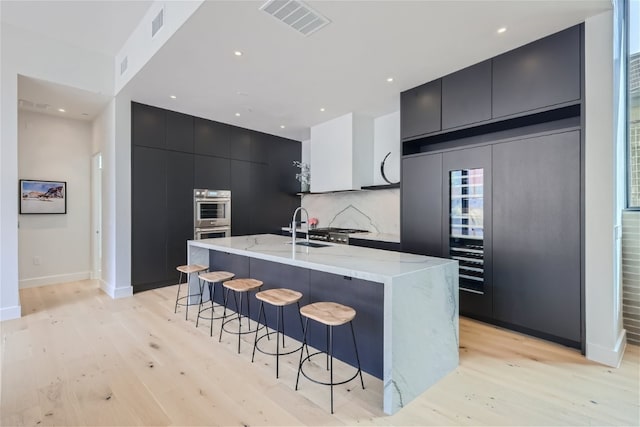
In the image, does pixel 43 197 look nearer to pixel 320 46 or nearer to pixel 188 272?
pixel 188 272

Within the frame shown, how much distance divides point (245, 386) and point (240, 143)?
4.35 m

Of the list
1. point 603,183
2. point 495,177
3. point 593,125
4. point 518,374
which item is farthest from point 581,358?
point 593,125

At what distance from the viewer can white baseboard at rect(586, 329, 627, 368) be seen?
228 centimetres

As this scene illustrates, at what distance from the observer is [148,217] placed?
4.41 meters

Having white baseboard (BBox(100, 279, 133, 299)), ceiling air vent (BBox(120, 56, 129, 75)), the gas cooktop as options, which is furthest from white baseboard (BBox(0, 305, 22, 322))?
the gas cooktop

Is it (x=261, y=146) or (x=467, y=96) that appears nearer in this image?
(x=467, y=96)

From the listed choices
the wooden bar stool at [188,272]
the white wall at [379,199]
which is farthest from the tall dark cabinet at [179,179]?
the white wall at [379,199]

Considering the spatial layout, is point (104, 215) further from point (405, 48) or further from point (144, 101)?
point (405, 48)

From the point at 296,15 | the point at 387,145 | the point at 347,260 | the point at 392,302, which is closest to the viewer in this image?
the point at 392,302

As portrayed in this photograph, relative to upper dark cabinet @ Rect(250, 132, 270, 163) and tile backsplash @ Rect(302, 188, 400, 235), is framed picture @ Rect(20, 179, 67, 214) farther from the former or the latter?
tile backsplash @ Rect(302, 188, 400, 235)

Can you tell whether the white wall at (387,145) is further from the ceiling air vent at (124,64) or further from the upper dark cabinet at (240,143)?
the ceiling air vent at (124,64)

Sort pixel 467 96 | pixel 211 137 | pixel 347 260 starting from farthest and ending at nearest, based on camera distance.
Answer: pixel 211 137 → pixel 467 96 → pixel 347 260

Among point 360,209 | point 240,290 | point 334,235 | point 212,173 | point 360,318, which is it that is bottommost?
point 360,318

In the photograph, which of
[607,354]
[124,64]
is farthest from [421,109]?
[124,64]
